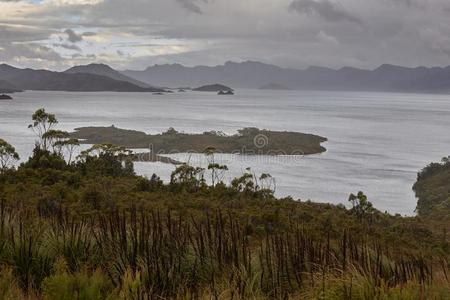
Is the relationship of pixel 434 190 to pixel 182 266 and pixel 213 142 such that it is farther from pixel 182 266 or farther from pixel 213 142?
pixel 182 266

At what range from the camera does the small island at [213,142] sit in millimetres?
99625

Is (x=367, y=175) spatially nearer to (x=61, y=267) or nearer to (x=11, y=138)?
(x=11, y=138)

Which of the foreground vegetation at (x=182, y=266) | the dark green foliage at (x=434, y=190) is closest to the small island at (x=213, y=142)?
the dark green foliage at (x=434, y=190)

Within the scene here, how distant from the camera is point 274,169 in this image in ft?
266

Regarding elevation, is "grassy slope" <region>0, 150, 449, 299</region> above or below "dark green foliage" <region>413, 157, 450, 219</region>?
above

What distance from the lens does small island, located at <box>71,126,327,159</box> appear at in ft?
327

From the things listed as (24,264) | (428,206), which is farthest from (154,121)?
(24,264)

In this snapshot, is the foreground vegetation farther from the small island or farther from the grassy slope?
the small island

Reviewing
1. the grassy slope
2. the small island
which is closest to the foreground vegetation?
the grassy slope

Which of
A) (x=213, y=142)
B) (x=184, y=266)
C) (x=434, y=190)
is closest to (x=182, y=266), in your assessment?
(x=184, y=266)

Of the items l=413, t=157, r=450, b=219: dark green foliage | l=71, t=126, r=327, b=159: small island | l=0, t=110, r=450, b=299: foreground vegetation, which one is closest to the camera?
l=0, t=110, r=450, b=299: foreground vegetation

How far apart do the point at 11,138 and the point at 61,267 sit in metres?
95.3

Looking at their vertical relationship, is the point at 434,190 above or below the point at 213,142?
below

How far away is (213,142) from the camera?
102938mm
